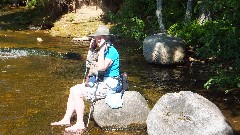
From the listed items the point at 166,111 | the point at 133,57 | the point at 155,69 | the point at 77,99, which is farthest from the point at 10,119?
the point at 133,57

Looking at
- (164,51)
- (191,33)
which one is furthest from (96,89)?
(191,33)

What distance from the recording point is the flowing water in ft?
28.8

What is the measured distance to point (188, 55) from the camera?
52.3ft

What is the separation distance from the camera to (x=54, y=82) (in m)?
12.1

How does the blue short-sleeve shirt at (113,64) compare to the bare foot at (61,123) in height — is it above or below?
above

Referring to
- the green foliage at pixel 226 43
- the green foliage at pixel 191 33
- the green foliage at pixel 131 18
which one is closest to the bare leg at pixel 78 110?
the green foliage at pixel 226 43

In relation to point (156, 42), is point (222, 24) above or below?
above

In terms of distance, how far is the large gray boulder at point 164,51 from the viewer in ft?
49.2

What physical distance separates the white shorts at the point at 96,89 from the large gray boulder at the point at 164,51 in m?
7.04

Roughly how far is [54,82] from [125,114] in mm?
4475

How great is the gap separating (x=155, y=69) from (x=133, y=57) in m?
2.17

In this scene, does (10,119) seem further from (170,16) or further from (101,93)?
(170,16)

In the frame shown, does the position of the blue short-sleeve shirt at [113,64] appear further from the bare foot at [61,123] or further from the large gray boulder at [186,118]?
the bare foot at [61,123]

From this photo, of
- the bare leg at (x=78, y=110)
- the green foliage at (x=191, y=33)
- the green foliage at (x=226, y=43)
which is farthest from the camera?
the green foliage at (x=191, y=33)
